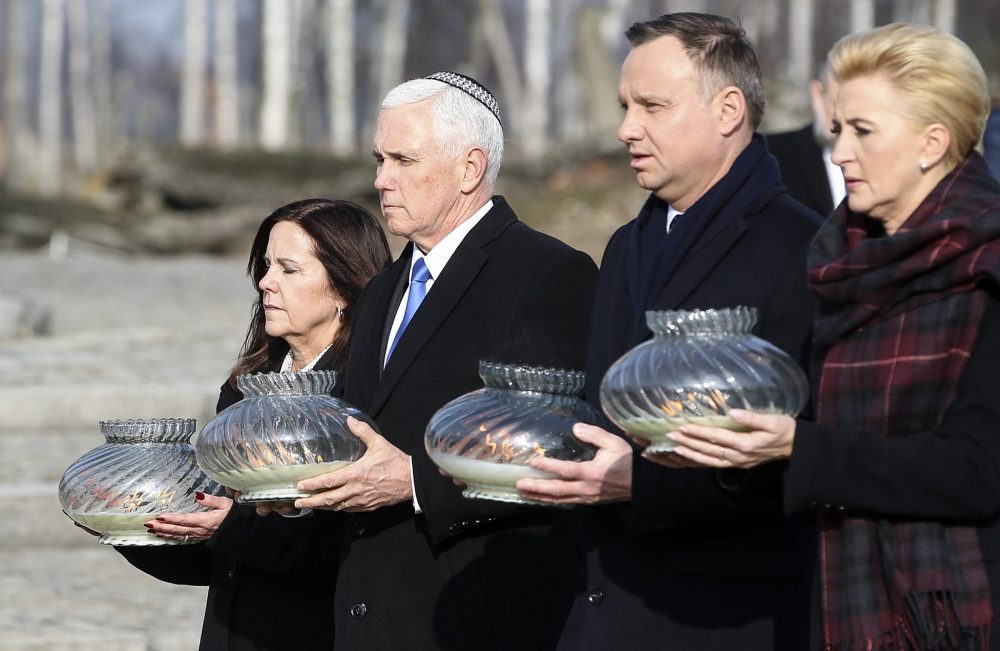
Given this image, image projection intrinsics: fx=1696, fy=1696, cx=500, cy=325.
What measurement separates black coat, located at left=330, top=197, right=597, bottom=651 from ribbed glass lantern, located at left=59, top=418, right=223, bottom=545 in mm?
419

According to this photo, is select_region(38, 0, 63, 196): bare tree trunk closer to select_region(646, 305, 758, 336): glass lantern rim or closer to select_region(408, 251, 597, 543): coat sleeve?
select_region(408, 251, 597, 543): coat sleeve

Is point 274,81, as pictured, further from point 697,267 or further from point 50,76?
point 697,267

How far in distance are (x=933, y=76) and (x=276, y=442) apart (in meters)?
1.51

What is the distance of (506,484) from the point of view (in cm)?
320

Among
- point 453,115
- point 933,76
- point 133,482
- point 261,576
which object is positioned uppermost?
point 933,76

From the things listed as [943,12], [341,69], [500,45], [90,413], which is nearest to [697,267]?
[90,413]

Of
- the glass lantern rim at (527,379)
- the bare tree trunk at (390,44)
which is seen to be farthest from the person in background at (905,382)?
the bare tree trunk at (390,44)

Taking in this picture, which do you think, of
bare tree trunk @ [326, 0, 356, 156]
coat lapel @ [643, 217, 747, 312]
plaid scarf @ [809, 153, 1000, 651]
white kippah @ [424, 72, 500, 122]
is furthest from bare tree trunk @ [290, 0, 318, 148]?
plaid scarf @ [809, 153, 1000, 651]

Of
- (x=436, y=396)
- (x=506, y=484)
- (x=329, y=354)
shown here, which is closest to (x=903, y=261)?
(x=506, y=484)

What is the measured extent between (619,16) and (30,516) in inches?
1079

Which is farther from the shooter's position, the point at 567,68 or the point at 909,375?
the point at 567,68

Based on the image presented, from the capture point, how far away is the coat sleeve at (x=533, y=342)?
12.1ft

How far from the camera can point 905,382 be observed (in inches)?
111

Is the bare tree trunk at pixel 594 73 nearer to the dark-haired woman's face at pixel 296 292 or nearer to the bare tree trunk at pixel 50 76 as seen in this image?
the bare tree trunk at pixel 50 76
